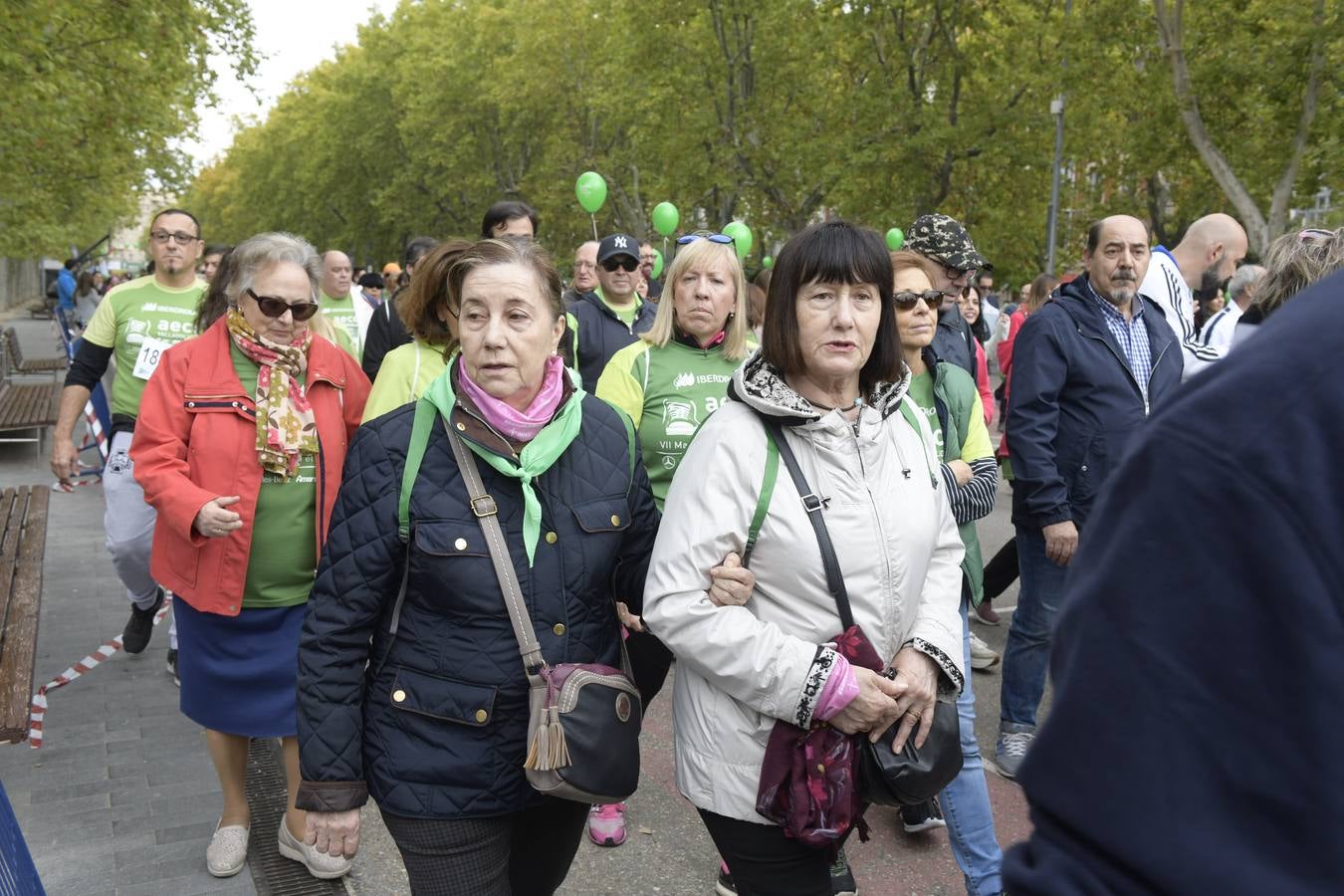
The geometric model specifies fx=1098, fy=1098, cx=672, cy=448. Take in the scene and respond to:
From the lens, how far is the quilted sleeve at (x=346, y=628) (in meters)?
2.32

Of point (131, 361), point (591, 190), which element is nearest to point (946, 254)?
point (131, 361)

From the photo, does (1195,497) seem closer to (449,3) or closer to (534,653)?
(534,653)

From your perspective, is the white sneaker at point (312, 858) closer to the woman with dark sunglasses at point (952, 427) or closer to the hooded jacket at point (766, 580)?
the hooded jacket at point (766, 580)

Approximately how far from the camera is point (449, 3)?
141 ft

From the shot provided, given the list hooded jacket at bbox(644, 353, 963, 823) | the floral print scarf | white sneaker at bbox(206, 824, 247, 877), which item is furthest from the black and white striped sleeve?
white sneaker at bbox(206, 824, 247, 877)

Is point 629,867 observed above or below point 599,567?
below

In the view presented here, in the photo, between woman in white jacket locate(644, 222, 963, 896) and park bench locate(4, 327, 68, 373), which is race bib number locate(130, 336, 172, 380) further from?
park bench locate(4, 327, 68, 373)

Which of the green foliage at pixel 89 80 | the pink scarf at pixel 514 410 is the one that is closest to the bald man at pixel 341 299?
the green foliage at pixel 89 80

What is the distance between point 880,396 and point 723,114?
24.6m

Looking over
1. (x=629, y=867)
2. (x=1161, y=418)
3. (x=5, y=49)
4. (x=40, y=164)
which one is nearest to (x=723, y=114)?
(x=40, y=164)

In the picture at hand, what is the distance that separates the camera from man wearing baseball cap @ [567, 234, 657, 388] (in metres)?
5.73

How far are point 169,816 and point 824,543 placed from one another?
9.97ft

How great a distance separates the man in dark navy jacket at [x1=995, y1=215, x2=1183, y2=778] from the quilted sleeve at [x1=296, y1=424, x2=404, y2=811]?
2792 millimetres

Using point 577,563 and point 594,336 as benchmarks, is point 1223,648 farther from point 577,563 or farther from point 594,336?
point 594,336
